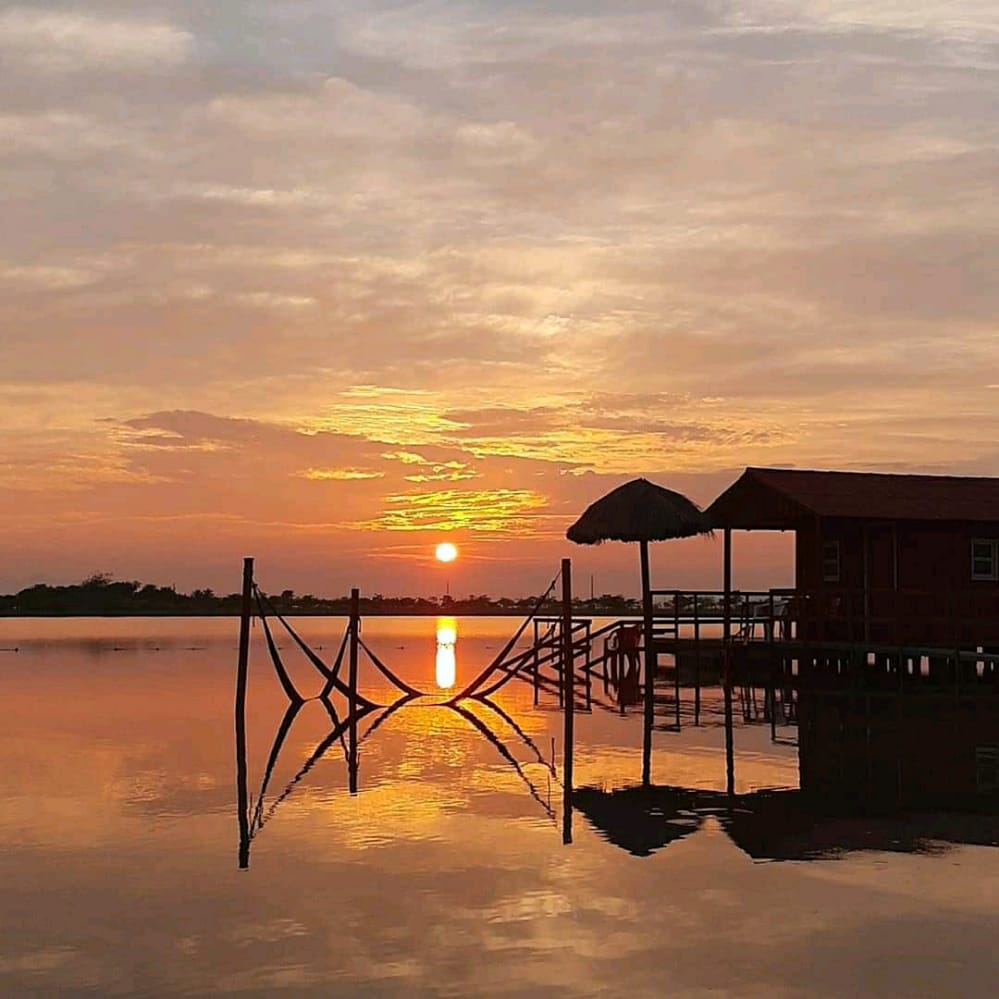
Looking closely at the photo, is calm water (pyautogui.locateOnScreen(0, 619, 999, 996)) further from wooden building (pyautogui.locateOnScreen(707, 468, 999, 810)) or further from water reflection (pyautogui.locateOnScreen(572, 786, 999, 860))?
wooden building (pyautogui.locateOnScreen(707, 468, 999, 810))

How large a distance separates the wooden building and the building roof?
0.04 m

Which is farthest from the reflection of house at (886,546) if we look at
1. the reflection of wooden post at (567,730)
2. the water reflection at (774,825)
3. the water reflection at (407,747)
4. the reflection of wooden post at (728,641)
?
the water reflection at (774,825)

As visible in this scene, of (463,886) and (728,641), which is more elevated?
(728,641)

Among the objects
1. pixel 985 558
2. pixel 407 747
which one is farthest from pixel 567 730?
pixel 985 558

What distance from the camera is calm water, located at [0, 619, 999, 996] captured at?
975cm

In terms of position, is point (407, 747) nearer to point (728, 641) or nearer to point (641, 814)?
point (641, 814)

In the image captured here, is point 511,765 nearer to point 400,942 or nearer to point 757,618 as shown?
point 400,942

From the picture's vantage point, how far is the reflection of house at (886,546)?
34094mm

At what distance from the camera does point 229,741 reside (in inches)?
1017

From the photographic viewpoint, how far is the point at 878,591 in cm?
3322

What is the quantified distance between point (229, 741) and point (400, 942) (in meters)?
15.8

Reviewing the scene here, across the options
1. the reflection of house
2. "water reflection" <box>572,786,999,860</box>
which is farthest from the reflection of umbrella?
the reflection of house

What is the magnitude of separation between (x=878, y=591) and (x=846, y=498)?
9.16 ft

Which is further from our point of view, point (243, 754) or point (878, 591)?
point (878, 591)
